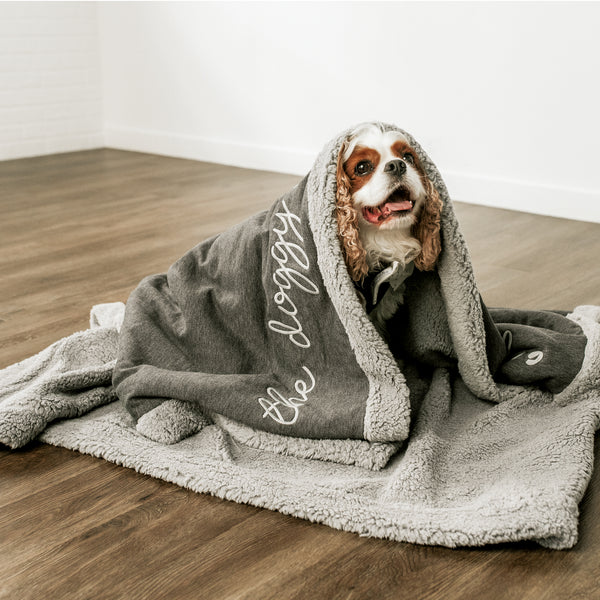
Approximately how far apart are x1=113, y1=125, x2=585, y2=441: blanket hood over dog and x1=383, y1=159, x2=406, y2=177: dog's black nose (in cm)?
10

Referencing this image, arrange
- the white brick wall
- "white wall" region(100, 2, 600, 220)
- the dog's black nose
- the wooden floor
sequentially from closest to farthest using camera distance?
the wooden floor < the dog's black nose < "white wall" region(100, 2, 600, 220) < the white brick wall

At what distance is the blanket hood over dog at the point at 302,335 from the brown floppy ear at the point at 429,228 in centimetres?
3

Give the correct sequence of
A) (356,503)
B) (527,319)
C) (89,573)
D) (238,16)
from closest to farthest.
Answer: (89,573) → (356,503) → (527,319) → (238,16)

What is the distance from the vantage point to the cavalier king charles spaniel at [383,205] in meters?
1.48

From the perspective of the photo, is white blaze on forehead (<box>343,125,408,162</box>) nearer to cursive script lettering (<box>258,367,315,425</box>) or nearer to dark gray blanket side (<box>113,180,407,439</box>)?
dark gray blanket side (<box>113,180,407,439</box>)

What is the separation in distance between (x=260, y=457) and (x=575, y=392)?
621 millimetres

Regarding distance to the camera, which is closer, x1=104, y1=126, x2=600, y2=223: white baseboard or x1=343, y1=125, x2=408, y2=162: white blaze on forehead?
x1=343, y1=125, x2=408, y2=162: white blaze on forehead

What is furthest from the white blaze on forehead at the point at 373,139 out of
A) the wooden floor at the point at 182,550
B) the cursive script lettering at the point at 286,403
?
the wooden floor at the point at 182,550

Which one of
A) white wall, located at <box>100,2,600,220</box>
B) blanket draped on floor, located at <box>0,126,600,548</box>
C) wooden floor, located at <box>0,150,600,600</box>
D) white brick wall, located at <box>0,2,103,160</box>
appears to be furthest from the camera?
white brick wall, located at <box>0,2,103,160</box>

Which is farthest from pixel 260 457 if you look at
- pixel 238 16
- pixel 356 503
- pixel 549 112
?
pixel 238 16

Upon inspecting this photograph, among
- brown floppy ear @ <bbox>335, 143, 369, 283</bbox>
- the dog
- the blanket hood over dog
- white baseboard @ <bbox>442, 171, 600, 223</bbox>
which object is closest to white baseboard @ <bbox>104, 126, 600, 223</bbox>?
white baseboard @ <bbox>442, 171, 600, 223</bbox>

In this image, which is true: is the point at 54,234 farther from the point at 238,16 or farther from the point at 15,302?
the point at 238,16

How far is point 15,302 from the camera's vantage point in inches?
91.8

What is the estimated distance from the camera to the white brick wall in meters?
4.63
